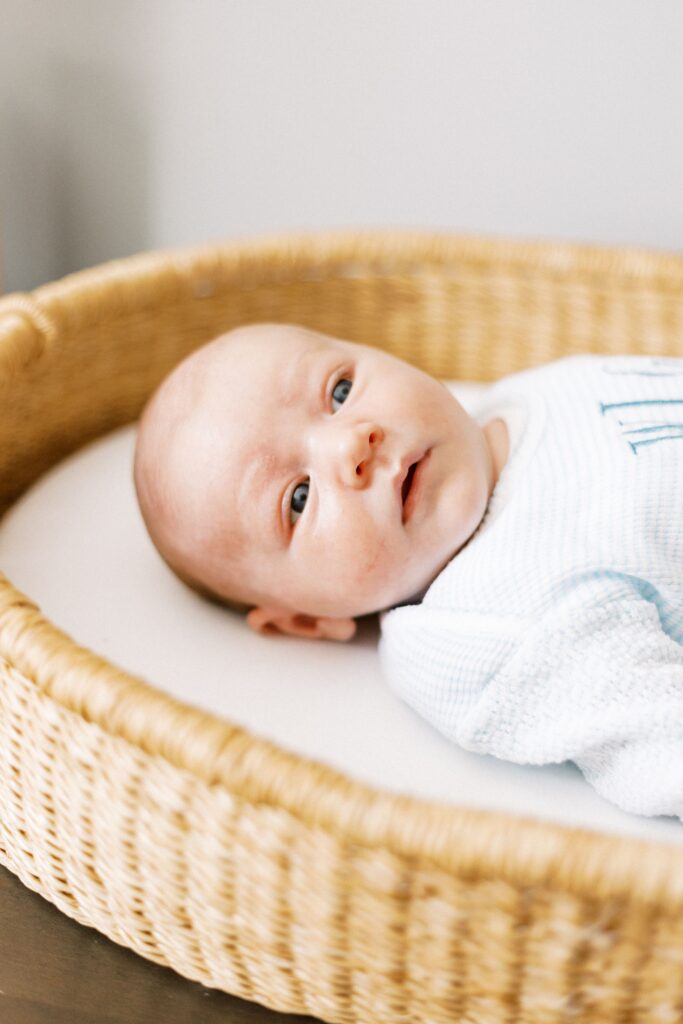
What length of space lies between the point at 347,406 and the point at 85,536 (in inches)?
11.0

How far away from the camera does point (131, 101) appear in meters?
1.43

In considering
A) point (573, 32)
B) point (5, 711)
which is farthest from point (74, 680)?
point (573, 32)

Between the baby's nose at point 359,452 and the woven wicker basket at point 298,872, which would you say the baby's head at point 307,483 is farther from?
the woven wicker basket at point 298,872

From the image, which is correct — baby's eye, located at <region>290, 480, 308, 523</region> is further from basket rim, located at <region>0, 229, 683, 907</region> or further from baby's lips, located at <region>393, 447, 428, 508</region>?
basket rim, located at <region>0, 229, 683, 907</region>

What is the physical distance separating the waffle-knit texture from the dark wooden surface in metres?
0.25

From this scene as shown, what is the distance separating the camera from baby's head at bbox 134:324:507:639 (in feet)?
2.92

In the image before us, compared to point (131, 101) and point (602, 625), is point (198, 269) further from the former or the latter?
point (602, 625)

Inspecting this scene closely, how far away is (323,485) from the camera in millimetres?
890

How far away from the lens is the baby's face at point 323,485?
2.91 feet

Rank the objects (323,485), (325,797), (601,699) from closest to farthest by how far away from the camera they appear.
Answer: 1. (325,797)
2. (601,699)
3. (323,485)

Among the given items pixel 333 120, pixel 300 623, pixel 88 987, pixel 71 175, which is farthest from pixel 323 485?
pixel 71 175

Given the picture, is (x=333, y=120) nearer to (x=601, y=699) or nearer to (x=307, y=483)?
(x=307, y=483)


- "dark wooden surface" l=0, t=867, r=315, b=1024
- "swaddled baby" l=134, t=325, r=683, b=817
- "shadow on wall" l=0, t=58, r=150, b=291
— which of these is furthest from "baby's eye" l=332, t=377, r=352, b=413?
"shadow on wall" l=0, t=58, r=150, b=291

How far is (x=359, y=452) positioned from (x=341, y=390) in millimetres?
107
